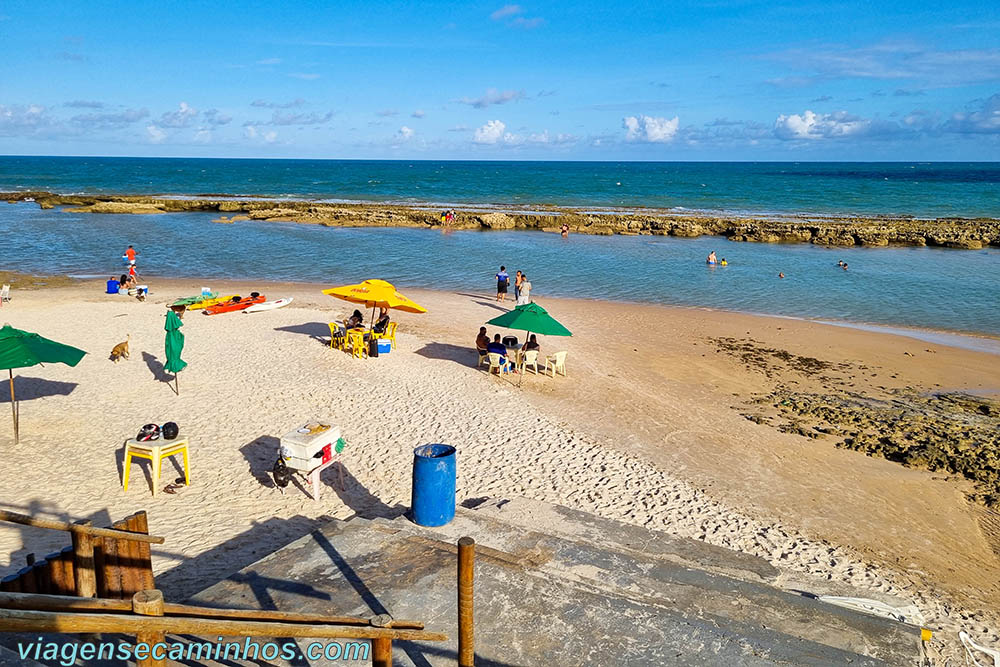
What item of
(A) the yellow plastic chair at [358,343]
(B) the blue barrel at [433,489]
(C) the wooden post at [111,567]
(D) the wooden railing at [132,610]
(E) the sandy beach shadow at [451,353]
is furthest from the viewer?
(E) the sandy beach shadow at [451,353]

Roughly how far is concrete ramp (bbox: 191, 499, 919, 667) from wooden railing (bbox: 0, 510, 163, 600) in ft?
2.00

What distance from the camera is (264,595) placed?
6.03m

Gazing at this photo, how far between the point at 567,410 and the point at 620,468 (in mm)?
2860

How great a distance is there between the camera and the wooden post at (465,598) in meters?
4.52

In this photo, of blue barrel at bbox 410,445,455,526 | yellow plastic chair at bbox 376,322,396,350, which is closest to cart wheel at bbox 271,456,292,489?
blue barrel at bbox 410,445,455,526

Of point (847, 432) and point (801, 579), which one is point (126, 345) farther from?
point (847, 432)

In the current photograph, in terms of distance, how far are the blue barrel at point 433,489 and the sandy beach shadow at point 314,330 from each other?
9981 millimetres

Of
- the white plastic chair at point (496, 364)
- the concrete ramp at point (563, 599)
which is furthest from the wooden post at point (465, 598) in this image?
the white plastic chair at point (496, 364)

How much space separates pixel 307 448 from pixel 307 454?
0.26ft

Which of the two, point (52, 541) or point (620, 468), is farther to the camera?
point (620, 468)

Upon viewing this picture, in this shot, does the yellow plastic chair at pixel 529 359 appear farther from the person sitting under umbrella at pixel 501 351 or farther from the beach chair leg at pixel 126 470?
the beach chair leg at pixel 126 470

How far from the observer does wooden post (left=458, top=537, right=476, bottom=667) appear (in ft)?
14.8

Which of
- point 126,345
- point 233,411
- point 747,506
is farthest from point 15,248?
point 747,506

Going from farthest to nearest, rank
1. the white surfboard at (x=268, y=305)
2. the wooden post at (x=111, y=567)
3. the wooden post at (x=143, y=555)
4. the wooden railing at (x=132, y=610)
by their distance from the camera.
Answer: the white surfboard at (x=268, y=305), the wooden post at (x=143, y=555), the wooden post at (x=111, y=567), the wooden railing at (x=132, y=610)
